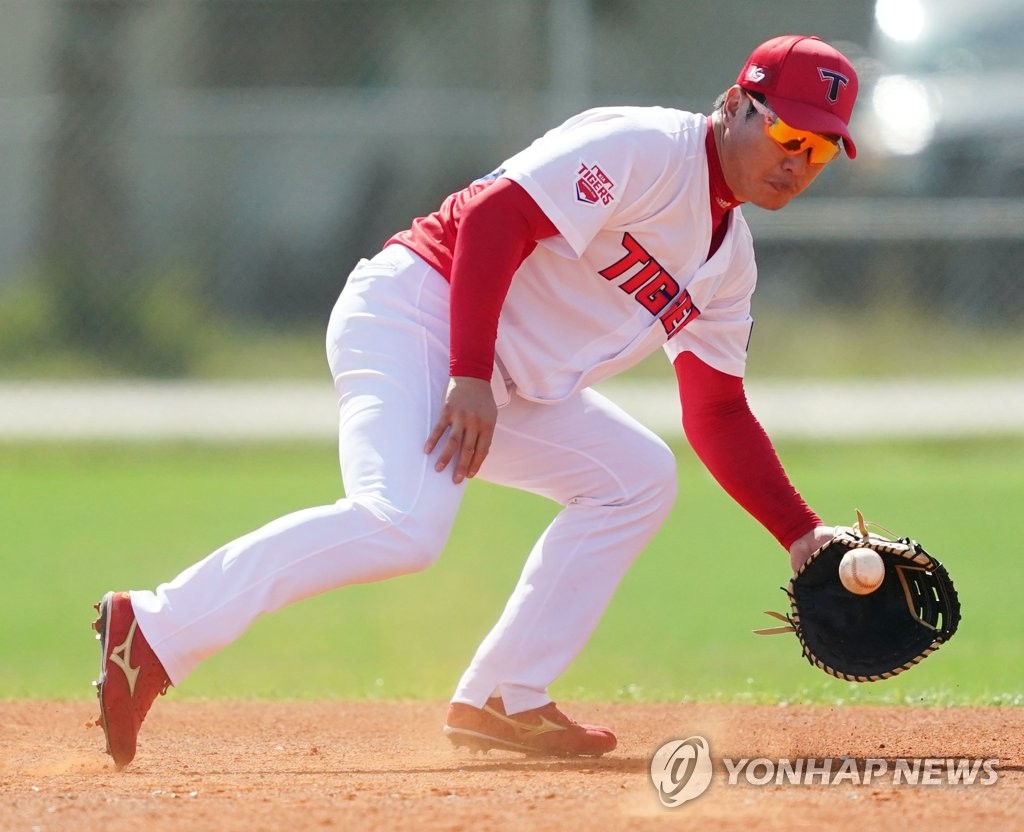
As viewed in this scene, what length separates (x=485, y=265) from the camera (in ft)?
11.3

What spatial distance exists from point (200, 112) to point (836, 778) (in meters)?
11.8

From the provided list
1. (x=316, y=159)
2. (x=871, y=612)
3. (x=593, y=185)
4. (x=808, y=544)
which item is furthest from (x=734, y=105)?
(x=316, y=159)

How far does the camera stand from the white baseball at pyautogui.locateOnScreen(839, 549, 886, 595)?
3738mm

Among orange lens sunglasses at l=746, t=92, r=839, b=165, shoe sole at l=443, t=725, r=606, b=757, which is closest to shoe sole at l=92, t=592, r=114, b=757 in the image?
shoe sole at l=443, t=725, r=606, b=757

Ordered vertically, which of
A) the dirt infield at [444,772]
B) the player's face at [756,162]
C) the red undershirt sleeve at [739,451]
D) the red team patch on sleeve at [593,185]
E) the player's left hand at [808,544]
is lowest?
the dirt infield at [444,772]

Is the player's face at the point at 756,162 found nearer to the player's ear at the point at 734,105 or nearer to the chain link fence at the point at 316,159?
the player's ear at the point at 734,105

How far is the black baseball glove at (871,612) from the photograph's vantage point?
383 cm

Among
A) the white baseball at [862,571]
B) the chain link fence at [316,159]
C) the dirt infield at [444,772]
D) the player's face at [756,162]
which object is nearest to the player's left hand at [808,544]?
the white baseball at [862,571]

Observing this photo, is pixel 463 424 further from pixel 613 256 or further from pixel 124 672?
pixel 124 672

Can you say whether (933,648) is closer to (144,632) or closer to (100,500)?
(144,632)

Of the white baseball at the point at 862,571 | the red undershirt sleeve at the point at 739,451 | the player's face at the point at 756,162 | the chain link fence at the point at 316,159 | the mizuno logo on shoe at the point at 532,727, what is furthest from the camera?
the chain link fence at the point at 316,159

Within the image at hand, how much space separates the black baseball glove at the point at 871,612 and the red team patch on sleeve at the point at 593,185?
1.02 meters

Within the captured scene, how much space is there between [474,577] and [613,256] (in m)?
3.88

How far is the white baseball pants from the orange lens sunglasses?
815 mm
